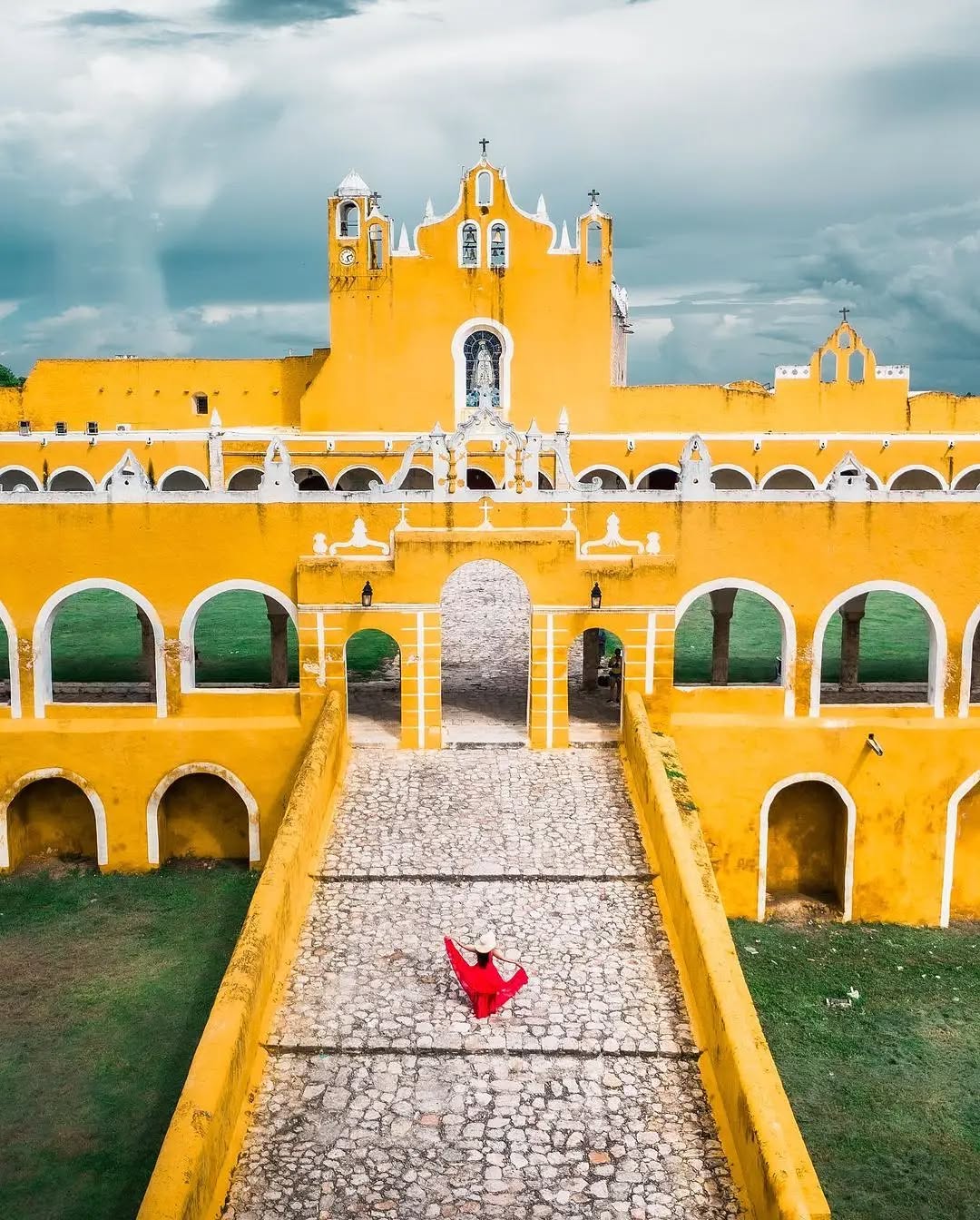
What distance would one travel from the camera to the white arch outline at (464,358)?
24.2 m

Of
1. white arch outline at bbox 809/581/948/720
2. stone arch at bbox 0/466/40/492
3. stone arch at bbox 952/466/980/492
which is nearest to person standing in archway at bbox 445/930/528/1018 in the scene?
white arch outline at bbox 809/581/948/720

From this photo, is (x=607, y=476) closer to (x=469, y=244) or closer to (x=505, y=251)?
(x=505, y=251)

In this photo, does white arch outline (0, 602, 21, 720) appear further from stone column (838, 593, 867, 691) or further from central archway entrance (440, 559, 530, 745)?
stone column (838, 593, 867, 691)

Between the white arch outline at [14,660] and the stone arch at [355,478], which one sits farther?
the stone arch at [355,478]

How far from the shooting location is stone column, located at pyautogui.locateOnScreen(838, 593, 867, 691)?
584 inches

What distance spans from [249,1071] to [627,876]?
3777 mm

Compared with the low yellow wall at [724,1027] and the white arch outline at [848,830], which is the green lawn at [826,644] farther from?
the low yellow wall at [724,1027]

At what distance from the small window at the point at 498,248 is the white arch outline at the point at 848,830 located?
15273 millimetres

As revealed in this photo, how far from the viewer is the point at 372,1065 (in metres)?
7.23

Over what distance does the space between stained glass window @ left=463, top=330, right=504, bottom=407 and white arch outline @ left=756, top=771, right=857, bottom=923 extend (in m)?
14.1

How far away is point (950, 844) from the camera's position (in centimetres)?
1291

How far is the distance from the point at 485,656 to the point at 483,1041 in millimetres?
9357

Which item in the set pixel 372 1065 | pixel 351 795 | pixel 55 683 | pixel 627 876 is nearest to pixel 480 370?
pixel 55 683

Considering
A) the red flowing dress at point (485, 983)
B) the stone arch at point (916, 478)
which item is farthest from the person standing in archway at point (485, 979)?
the stone arch at point (916, 478)
